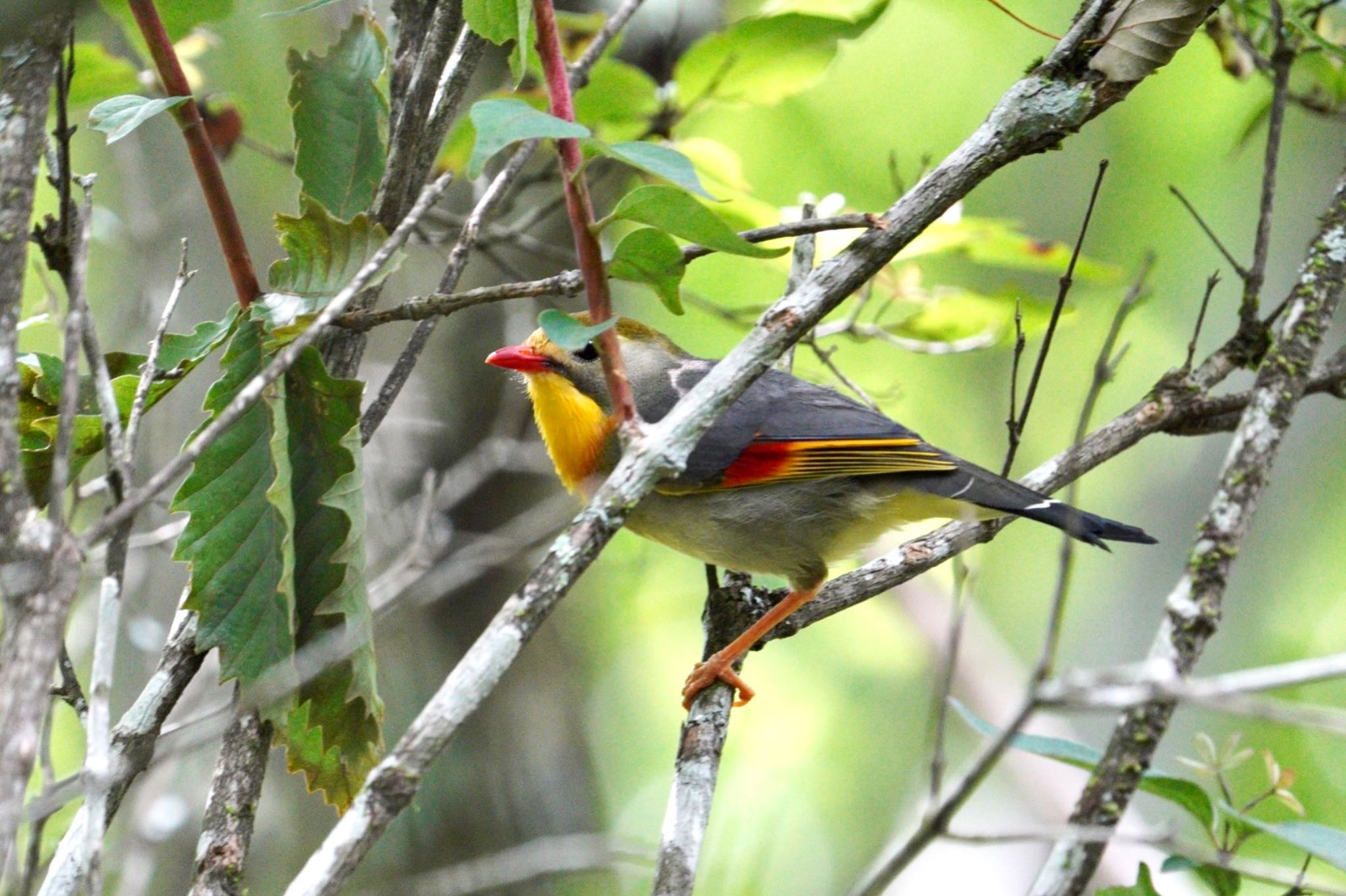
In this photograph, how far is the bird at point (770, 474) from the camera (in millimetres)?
3406

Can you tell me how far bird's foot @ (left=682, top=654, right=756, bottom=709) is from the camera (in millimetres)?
3006

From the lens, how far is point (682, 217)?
181 cm

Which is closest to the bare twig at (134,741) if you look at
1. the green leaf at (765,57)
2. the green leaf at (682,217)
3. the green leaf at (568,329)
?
the green leaf at (568,329)

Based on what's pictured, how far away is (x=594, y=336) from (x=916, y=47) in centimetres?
849

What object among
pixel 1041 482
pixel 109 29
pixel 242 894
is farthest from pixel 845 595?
pixel 109 29

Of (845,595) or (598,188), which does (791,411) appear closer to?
(845,595)

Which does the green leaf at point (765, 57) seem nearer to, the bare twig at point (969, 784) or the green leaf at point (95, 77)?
the green leaf at point (95, 77)

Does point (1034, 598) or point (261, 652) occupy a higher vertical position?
point (1034, 598)

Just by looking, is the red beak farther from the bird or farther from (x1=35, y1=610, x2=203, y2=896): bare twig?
(x1=35, y1=610, x2=203, y2=896): bare twig

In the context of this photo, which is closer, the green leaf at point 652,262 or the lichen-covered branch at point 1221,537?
the lichen-covered branch at point 1221,537

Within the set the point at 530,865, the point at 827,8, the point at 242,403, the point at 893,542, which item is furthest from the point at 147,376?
the point at 893,542

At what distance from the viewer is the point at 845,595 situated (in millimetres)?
3049

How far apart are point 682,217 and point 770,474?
1.82 m

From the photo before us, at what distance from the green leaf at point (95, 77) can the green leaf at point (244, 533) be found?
1.22 meters
